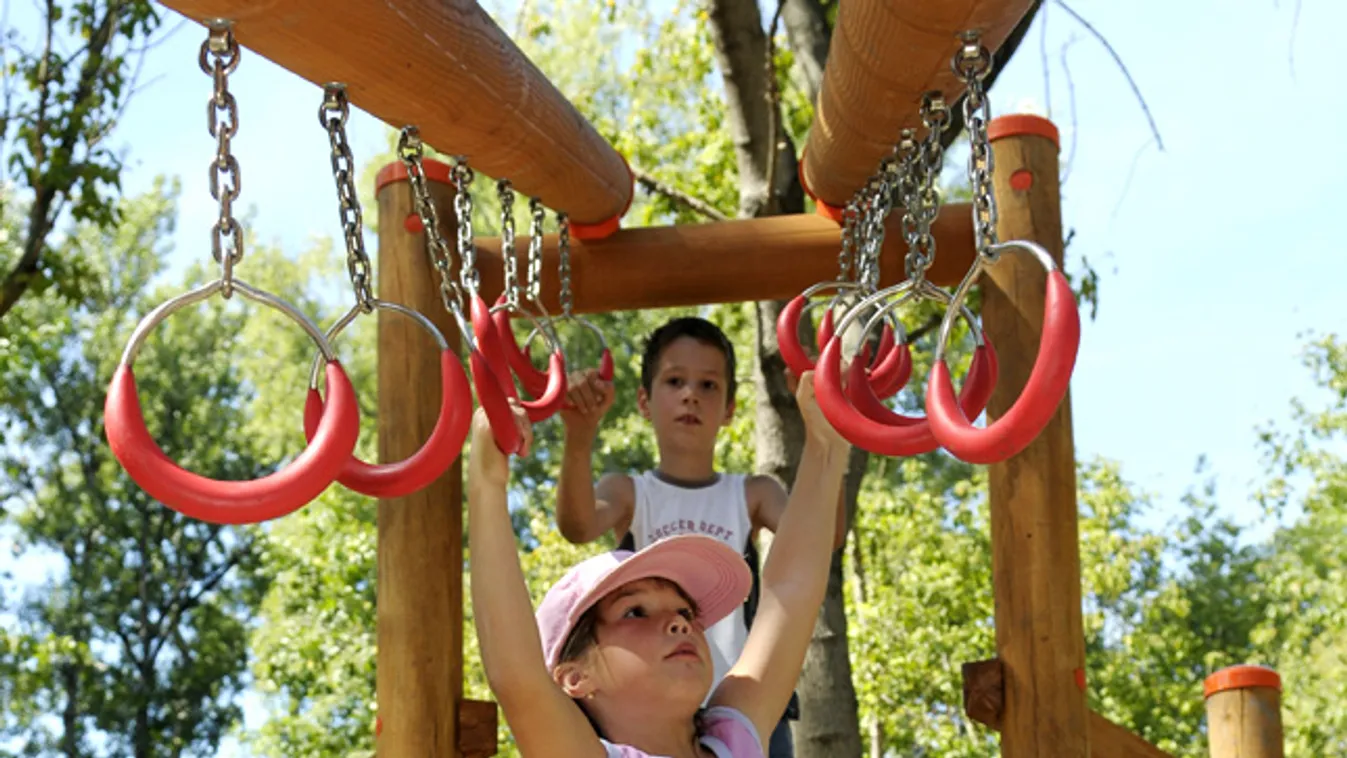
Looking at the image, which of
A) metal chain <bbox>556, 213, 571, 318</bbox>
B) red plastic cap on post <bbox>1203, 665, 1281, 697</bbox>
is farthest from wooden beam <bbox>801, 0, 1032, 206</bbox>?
red plastic cap on post <bbox>1203, 665, 1281, 697</bbox>

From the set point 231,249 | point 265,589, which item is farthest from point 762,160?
point 265,589

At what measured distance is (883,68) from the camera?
268cm

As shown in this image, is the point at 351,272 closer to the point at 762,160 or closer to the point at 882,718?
the point at 762,160

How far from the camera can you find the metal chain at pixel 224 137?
2.06 metres

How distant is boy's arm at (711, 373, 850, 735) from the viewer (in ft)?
9.59

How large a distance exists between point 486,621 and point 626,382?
2045cm

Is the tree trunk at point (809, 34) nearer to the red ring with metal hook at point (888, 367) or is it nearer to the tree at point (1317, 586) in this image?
the red ring with metal hook at point (888, 367)

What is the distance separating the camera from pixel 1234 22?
82.8 feet

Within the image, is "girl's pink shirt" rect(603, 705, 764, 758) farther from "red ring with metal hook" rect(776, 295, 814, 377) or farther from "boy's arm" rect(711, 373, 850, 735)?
"red ring with metal hook" rect(776, 295, 814, 377)

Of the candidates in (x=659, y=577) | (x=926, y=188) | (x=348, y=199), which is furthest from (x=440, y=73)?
(x=659, y=577)

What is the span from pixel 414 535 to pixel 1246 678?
225 cm

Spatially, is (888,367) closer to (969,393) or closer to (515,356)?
(969,393)

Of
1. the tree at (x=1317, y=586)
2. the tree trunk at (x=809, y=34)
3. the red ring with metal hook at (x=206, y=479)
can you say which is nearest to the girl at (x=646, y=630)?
the red ring with metal hook at (x=206, y=479)

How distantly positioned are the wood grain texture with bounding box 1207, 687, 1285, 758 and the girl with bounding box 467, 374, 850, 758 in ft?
6.01
